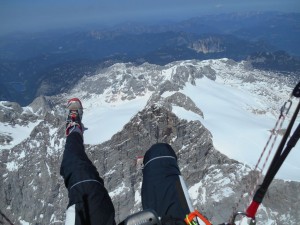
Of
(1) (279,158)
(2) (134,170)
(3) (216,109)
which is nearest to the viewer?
(1) (279,158)

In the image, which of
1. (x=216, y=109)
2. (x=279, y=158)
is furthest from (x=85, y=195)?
(x=216, y=109)

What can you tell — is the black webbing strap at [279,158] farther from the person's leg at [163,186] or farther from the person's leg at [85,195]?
the person's leg at [85,195]

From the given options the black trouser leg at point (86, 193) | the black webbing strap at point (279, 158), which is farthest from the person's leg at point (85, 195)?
the black webbing strap at point (279, 158)

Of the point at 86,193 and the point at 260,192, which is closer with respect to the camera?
the point at 260,192

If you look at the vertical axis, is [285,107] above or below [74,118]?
above

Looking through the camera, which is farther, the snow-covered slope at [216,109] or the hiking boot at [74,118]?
the snow-covered slope at [216,109]

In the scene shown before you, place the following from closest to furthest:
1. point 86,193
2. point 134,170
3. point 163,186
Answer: point 163,186 < point 86,193 < point 134,170

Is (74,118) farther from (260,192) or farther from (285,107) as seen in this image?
(260,192)

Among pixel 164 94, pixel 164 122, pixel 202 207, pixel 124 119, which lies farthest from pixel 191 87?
pixel 202 207
